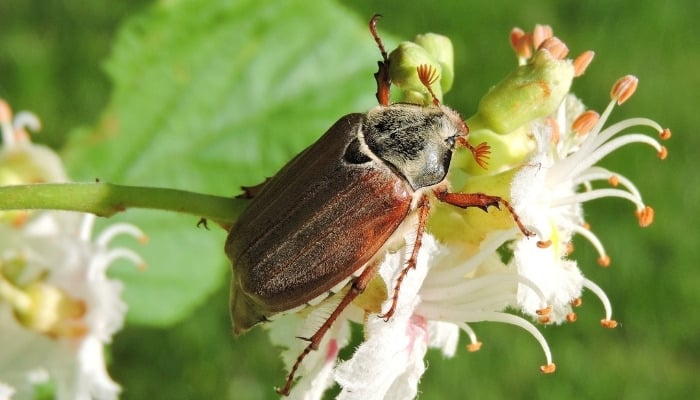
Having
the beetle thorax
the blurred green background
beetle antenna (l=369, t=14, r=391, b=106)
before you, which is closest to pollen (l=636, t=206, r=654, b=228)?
the beetle thorax

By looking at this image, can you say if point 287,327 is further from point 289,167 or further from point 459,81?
point 459,81

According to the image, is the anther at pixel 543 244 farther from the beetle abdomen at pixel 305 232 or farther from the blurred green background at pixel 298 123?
the blurred green background at pixel 298 123

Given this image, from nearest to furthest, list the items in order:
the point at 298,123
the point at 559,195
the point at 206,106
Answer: the point at 559,195, the point at 298,123, the point at 206,106

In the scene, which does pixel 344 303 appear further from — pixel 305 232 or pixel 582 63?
pixel 582 63

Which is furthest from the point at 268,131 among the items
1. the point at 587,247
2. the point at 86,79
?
the point at 587,247

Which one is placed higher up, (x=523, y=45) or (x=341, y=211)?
(x=523, y=45)

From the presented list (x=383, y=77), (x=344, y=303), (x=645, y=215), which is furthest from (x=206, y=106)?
(x=645, y=215)

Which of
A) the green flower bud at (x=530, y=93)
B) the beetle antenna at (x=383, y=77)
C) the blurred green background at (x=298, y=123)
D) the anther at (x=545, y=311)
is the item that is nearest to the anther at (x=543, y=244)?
the anther at (x=545, y=311)
